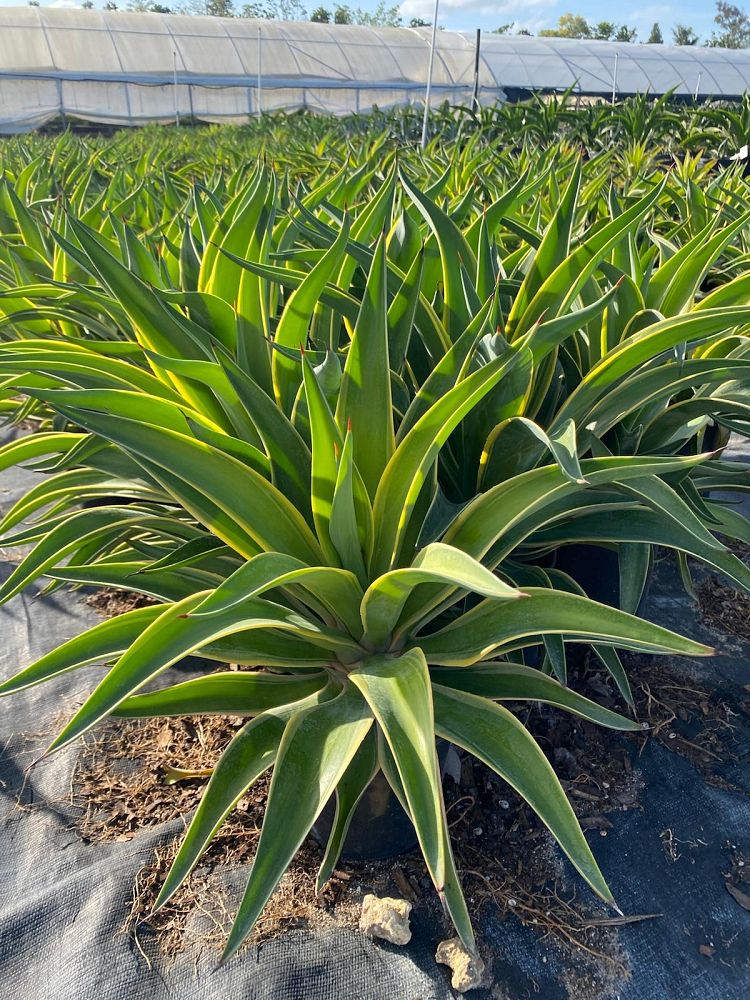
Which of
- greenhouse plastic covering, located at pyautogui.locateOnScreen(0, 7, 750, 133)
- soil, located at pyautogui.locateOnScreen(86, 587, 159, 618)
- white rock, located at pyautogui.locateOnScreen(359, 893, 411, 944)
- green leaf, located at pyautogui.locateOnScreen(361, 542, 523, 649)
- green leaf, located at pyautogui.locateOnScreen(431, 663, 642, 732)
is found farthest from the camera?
greenhouse plastic covering, located at pyautogui.locateOnScreen(0, 7, 750, 133)

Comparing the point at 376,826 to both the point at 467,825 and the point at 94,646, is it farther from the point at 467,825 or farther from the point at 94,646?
the point at 94,646

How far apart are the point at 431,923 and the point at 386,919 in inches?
2.8

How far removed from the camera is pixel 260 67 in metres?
13.9

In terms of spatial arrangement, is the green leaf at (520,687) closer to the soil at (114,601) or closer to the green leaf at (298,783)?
the green leaf at (298,783)

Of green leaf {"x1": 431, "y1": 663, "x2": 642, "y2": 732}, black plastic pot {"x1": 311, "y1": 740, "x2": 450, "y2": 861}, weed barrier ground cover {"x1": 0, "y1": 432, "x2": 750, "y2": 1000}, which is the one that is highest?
green leaf {"x1": 431, "y1": 663, "x2": 642, "y2": 732}

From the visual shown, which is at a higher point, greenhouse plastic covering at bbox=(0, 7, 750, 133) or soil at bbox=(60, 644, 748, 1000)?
greenhouse plastic covering at bbox=(0, 7, 750, 133)

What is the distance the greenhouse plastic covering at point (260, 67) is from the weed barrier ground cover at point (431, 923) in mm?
15917

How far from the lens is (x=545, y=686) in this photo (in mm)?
941

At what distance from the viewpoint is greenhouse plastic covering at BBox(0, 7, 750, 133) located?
47.2ft

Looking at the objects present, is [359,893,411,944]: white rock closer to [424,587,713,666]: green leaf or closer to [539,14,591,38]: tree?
[424,587,713,666]: green leaf

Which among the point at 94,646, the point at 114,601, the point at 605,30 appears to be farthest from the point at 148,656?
the point at 605,30

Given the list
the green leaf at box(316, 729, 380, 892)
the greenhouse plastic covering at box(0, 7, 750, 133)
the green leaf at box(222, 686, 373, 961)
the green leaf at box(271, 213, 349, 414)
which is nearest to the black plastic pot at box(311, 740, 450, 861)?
the green leaf at box(316, 729, 380, 892)

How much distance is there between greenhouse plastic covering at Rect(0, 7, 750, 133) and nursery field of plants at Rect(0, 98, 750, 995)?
50.9 ft

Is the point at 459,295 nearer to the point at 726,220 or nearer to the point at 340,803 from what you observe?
the point at 340,803
